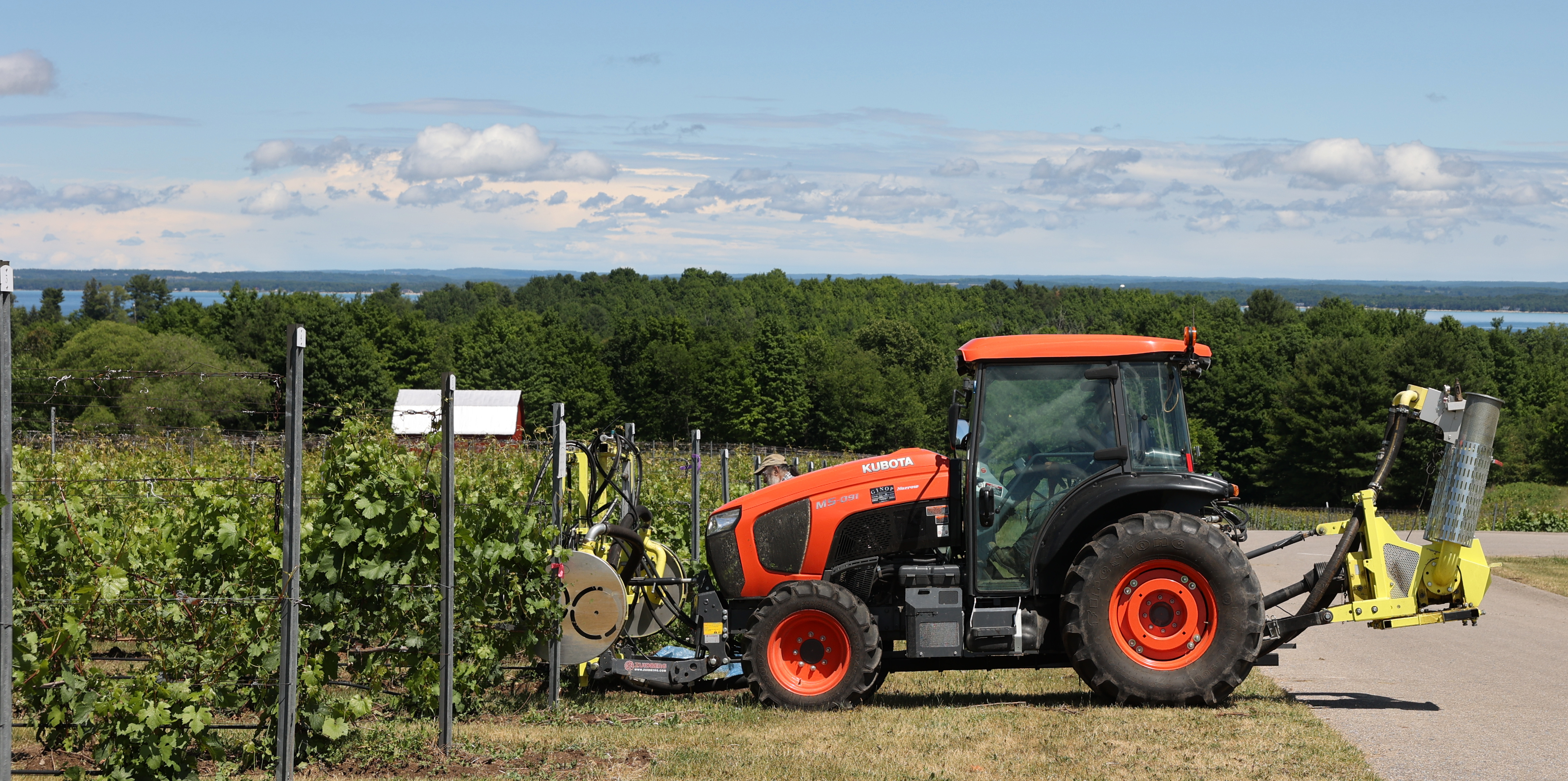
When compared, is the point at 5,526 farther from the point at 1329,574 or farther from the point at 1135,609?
the point at 1329,574

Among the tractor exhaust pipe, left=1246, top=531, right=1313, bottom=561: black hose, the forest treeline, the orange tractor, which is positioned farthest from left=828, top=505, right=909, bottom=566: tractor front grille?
the forest treeline

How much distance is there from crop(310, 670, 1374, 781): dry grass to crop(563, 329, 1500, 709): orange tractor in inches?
11.8

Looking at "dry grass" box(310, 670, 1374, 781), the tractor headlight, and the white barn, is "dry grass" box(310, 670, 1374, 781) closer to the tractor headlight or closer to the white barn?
the tractor headlight

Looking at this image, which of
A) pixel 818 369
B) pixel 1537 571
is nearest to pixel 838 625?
pixel 1537 571

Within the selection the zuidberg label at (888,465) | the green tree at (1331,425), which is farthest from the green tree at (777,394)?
the zuidberg label at (888,465)

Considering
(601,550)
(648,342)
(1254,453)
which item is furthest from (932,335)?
(601,550)

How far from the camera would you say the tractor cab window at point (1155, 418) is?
26.2 feet

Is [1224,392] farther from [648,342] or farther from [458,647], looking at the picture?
[458,647]

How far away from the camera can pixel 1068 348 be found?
8.04 meters

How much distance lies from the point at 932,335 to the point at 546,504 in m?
102

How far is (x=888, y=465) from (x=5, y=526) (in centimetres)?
525

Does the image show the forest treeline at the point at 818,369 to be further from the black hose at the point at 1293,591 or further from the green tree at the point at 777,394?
the black hose at the point at 1293,591

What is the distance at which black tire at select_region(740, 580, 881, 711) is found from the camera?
7.91 meters

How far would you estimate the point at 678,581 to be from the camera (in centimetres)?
879
